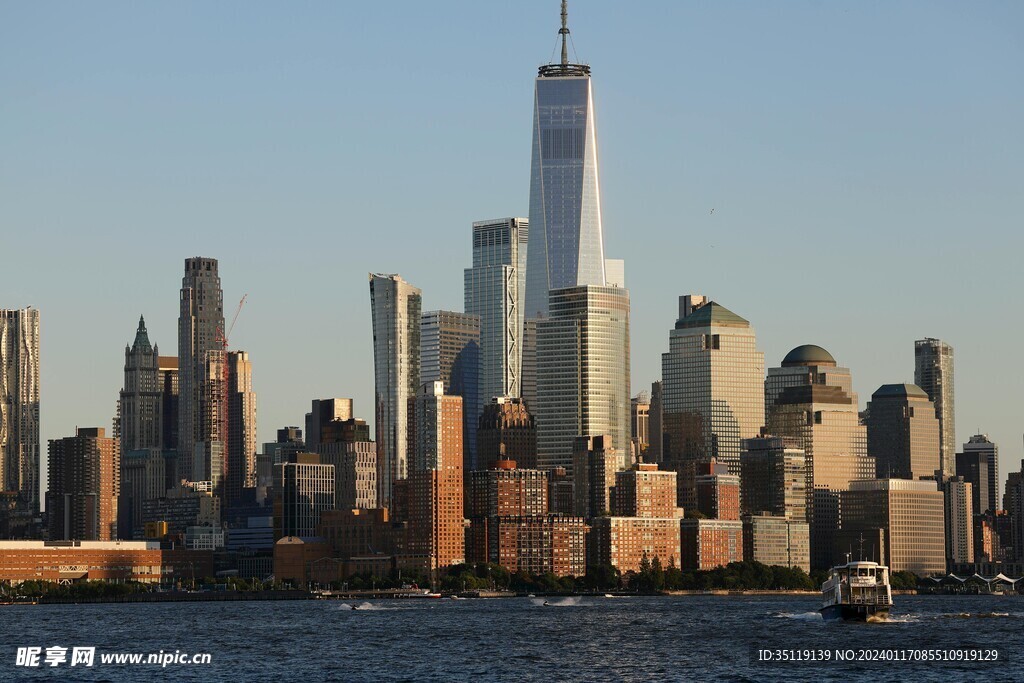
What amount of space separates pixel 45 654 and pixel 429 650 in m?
33.1

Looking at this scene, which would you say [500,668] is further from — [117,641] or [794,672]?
[117,641]

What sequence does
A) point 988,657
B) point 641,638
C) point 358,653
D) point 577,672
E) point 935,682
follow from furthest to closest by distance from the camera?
1. point 641,638
2. point 358,653
3. point 988,657
4. point 577,672
5. point 935,682

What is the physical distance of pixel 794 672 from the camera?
147 meters

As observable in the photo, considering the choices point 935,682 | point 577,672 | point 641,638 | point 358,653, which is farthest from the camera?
point 641,638

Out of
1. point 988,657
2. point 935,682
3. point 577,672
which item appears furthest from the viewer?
point 988,657

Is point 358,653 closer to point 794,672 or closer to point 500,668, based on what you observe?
point 500,668

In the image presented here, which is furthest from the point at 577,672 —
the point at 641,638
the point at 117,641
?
the point at 117,641

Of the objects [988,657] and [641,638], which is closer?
[988,657]

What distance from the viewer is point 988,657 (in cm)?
16250

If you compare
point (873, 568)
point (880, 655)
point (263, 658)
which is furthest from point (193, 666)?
point (873, 568)

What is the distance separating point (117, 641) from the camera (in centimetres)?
19825

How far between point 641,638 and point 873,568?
948 inches

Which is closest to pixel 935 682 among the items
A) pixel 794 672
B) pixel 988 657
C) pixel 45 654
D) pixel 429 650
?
pixel 794 672

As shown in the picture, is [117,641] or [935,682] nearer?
[935,682]
